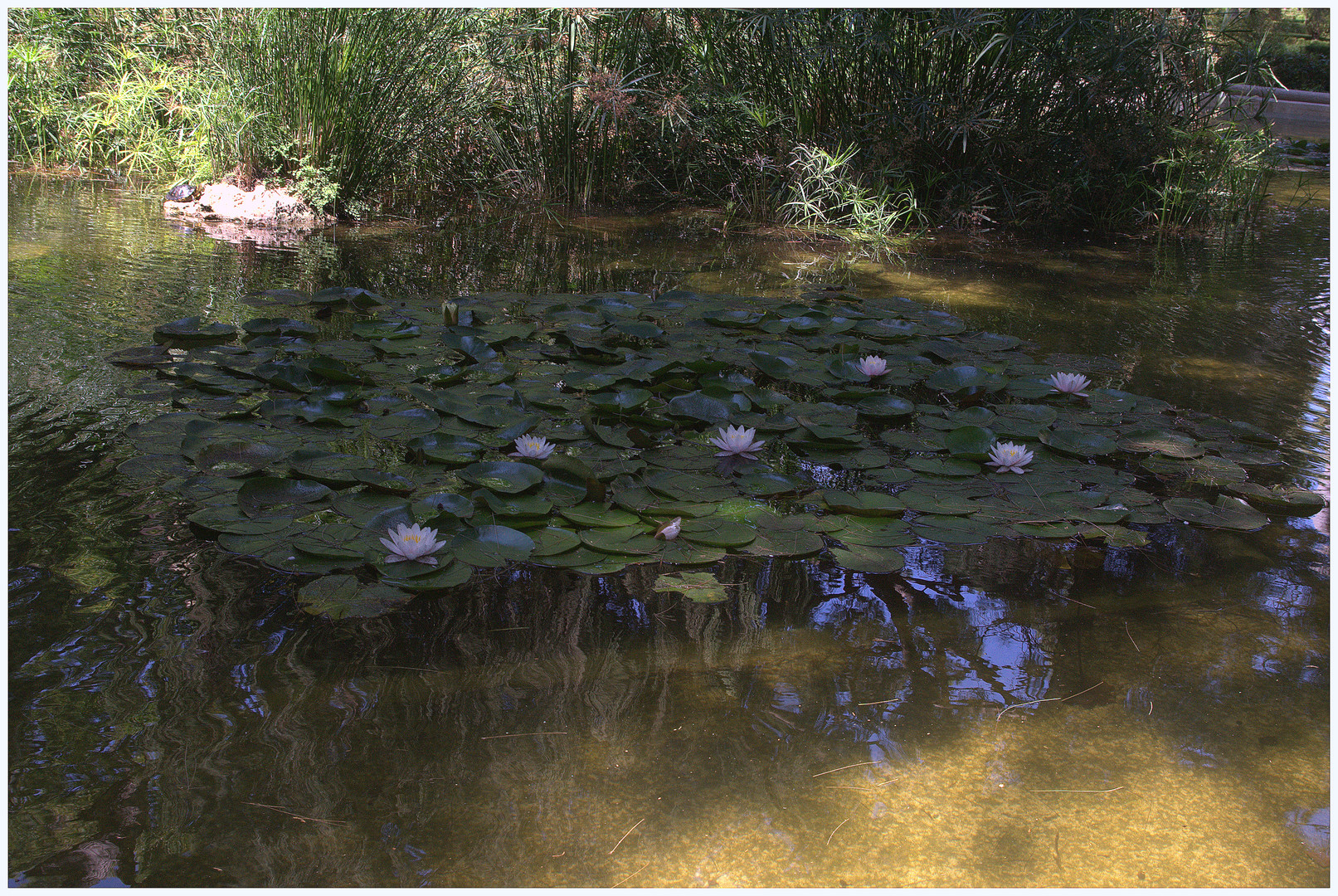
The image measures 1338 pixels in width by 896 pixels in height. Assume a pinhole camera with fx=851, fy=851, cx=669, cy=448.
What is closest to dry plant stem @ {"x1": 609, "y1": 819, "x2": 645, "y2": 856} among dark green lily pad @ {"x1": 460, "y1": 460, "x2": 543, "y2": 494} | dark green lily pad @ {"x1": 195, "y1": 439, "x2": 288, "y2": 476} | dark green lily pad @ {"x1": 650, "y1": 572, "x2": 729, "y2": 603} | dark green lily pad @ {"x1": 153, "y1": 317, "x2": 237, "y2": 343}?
dark green lily pad @ {"x1": 650, "y1": 572, "x2": 729, "y2": 603}

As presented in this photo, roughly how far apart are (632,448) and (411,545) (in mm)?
675

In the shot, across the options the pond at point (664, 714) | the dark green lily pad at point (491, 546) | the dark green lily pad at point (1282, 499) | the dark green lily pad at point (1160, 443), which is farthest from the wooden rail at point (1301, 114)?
the dark green lily pad at point (491, 546)

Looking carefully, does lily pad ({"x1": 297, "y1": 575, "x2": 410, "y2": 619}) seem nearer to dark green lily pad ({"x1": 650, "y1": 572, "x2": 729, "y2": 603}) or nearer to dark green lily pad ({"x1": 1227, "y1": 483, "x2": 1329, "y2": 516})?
dark green lily pad ({"x1": 650, "y1": 572, "x2": 729, "y2": 603})

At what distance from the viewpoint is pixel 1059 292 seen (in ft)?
12.8

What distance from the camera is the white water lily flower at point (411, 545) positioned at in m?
1.45

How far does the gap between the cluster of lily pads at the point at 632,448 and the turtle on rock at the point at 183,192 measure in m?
2.66

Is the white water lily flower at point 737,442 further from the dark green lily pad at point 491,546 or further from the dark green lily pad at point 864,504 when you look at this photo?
the dark green lily pad at point 491,546

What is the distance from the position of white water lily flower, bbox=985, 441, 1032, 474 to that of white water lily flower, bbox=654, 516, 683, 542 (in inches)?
31.2

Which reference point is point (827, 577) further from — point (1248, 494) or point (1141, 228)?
point (1141, 228)

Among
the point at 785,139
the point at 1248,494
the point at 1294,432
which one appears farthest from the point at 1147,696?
the point at 785,139

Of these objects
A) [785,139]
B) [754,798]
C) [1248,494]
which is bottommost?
[754,798]

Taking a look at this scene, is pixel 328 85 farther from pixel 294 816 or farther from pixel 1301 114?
pixel 1301 114

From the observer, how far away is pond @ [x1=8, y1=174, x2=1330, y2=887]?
3.29 ft

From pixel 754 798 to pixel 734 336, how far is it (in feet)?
6.47
